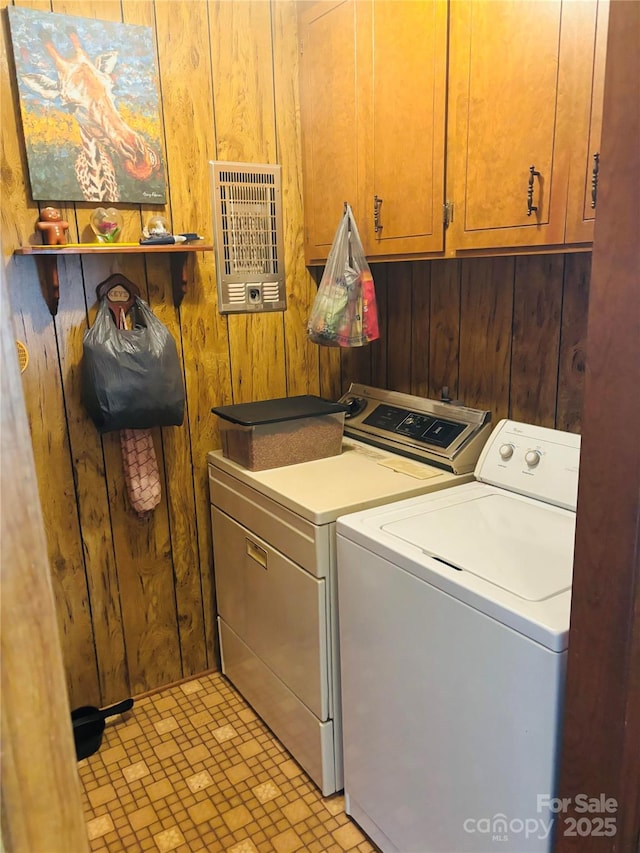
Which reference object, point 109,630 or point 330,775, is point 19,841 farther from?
point 109,630

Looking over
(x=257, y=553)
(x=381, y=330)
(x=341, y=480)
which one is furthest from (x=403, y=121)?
(x=257, y=553)

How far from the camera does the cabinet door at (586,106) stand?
1.31m

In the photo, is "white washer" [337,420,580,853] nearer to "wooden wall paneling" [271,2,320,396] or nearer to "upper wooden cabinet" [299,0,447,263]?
"upper wooden cabinet" [299,0,447,263]

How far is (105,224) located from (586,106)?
4.55 feet

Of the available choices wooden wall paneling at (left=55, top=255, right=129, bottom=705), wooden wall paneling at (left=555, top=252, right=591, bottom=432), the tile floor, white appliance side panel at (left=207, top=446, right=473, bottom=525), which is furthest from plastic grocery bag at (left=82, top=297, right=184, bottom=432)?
wooden wall paneling at (left=555, top=252, right=591, bottom=432)

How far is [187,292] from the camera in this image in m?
2.22

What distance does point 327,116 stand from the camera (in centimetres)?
218

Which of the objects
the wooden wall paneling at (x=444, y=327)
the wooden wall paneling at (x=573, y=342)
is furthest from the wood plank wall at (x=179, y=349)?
the wooden wall paneling at (x=573, y=342)

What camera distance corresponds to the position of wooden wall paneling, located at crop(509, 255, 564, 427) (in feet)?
6.05

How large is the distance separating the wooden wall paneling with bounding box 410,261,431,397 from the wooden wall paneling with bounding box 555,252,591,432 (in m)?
0.58

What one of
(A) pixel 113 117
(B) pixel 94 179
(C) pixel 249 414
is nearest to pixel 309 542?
A: (C) pixel 249 414

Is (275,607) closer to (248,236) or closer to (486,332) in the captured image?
(486,332)

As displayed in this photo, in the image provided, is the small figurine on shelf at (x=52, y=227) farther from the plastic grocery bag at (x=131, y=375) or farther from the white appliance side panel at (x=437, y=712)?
the white appliance side panel at (x=437, y=712)

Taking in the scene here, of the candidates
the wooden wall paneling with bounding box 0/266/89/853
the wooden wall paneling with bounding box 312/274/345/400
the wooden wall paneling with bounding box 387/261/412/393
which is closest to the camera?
the wooden wall paneling with bounding box 0/266/89/853
